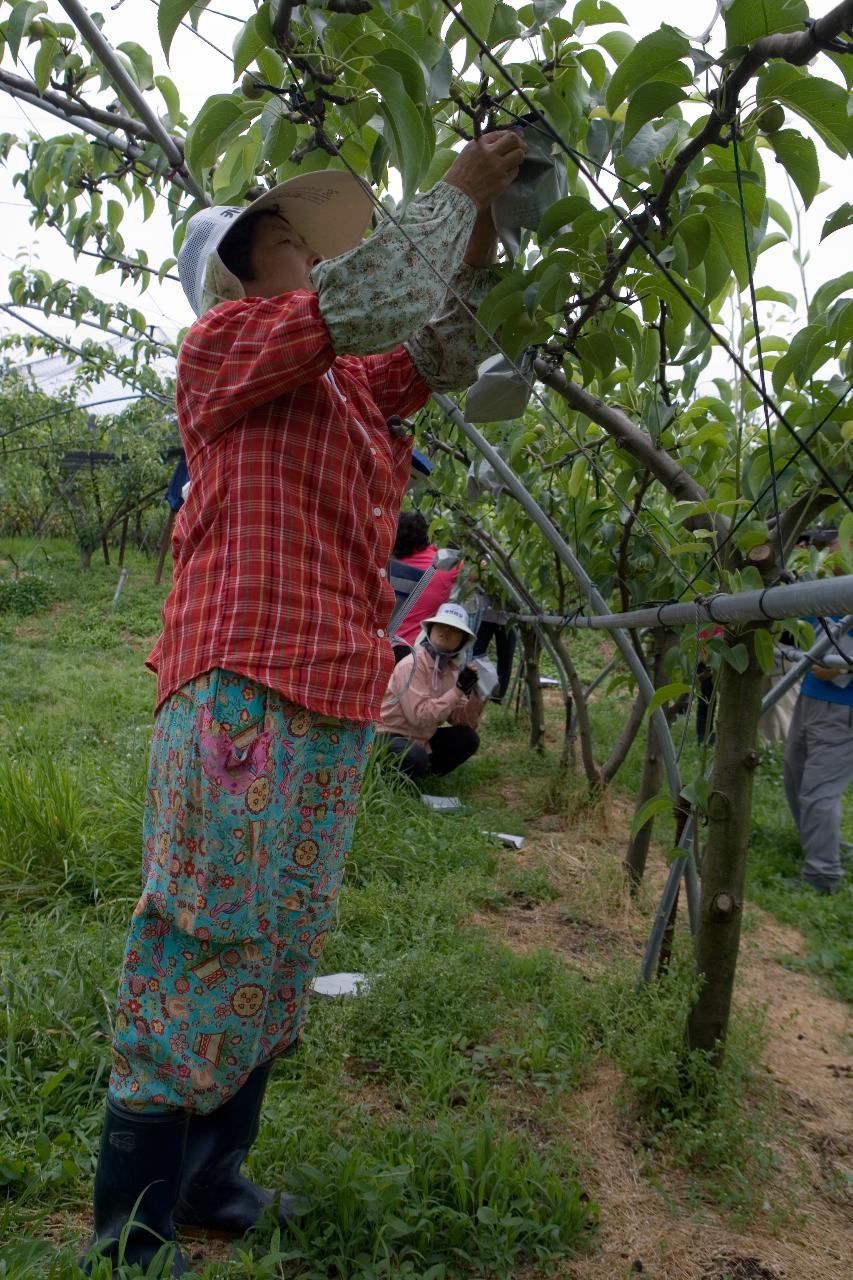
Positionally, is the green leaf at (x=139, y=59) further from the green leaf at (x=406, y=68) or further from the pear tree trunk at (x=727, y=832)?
the pear tree trunk at (x=727, y=832)

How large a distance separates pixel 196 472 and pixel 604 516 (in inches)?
57.3

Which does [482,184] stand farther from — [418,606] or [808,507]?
[418,606]

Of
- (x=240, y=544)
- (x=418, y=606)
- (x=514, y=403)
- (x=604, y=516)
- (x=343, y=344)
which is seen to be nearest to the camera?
(x=343, y=344)

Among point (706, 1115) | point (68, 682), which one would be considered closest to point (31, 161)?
point (706, 1115)

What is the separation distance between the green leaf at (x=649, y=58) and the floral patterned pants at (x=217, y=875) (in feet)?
2.50

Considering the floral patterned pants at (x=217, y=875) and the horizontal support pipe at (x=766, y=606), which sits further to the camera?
the floral patterned pants at (x=217, y=875)

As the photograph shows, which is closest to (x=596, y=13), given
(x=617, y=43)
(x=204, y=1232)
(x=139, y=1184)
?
(x=617, y=43)

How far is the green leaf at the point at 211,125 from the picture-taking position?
1.09 metres

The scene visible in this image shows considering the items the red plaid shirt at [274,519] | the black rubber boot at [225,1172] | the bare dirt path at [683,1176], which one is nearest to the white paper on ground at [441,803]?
the bare dirt path at [683,1176]

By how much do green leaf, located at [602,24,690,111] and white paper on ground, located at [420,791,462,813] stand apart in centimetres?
310

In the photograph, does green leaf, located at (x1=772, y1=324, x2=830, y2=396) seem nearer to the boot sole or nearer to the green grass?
the green grass

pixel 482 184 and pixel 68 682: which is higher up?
pixel 482 184

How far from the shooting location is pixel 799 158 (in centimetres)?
→ 101

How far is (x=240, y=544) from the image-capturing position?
48.6 inches
